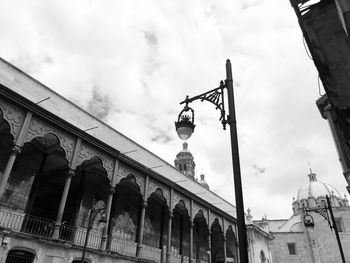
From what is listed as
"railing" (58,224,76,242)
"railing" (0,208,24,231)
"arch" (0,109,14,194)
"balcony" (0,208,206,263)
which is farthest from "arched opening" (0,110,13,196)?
"railing" (58,224,76,242)

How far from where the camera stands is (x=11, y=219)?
11430 millimetres

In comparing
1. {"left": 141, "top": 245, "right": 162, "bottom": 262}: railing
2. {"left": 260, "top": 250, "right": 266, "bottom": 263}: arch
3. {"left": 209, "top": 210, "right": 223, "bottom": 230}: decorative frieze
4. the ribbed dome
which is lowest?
{"left": 141, "top": 245, "right": 162, "bottom": 262}: railing

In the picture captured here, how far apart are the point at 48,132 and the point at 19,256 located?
15.7 ft

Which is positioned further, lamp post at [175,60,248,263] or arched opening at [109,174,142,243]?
arched opening at [109,174,142,243]

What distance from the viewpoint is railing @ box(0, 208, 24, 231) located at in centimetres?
1087

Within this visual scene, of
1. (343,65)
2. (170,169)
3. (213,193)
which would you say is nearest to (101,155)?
(170,169)

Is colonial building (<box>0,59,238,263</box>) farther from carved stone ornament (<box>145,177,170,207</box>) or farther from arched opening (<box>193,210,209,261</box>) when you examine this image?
arched opening (<box>193,210,209,261</box>)

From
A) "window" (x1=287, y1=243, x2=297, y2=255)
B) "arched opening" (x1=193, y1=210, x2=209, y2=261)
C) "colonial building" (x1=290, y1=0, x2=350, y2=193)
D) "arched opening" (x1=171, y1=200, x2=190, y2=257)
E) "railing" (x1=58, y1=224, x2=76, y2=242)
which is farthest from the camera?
"window" (x1=287, y1=243, x2=297, y2=255)

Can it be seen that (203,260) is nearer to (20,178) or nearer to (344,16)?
(20,178)

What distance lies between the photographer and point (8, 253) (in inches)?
390

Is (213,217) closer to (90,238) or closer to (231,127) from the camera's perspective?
(90,238)

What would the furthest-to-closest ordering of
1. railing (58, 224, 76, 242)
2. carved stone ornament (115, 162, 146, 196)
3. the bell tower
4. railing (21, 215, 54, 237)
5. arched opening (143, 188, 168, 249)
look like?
the bell tower < arched opening (143, 188, 168, 249) < carved stone ornament (115, 162, 146, 196) < railing (58, 224, 76, 242) < railing (21, 215, 54, 237)

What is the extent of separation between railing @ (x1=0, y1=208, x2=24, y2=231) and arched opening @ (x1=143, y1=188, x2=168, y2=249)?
27.8 feet

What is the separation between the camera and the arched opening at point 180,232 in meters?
21.1
